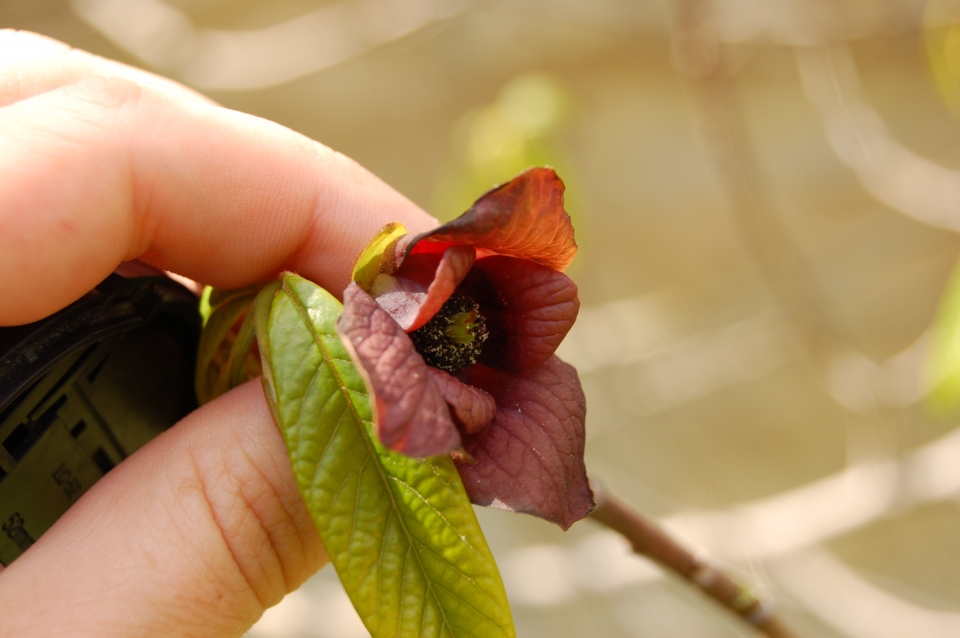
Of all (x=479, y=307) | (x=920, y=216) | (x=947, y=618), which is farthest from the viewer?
(x=920, y=216)

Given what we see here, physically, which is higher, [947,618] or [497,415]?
[497,415]

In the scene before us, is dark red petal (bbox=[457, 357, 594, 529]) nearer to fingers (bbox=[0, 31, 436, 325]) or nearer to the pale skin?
the pale skin

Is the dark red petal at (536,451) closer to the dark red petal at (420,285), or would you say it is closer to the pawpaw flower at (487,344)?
the pawpaw flower at (487,344)

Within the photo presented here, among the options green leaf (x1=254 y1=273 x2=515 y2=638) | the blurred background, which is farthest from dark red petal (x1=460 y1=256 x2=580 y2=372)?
the blurred background

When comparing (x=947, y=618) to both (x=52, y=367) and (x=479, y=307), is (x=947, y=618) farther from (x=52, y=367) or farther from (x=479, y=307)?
(x=52, y=367)

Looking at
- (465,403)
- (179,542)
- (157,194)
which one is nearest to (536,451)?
(465,403)

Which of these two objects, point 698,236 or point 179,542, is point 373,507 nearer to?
point 179,542

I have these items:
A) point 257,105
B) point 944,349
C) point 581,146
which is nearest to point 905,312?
point 581,146
